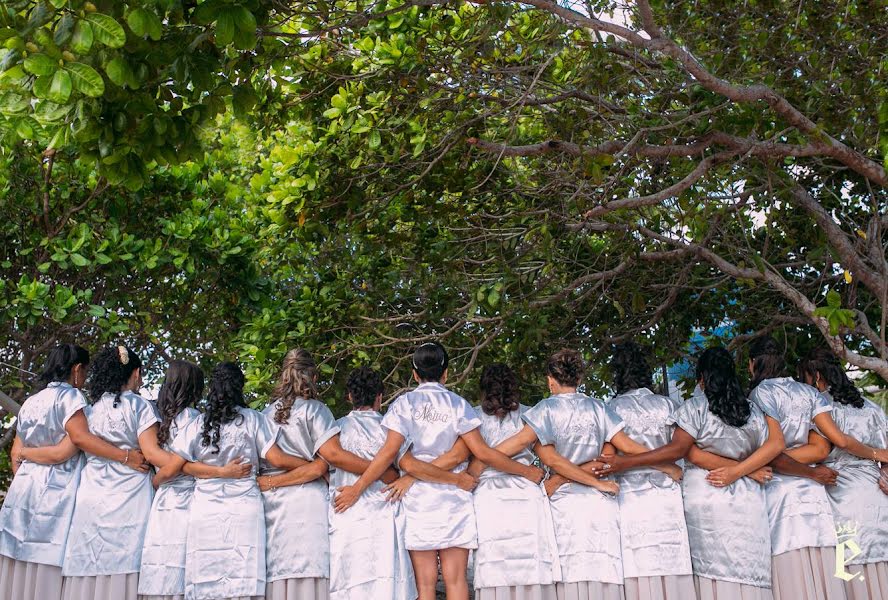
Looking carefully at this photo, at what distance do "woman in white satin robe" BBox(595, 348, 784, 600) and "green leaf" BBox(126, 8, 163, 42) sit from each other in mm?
3209

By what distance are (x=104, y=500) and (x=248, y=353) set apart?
1.89m

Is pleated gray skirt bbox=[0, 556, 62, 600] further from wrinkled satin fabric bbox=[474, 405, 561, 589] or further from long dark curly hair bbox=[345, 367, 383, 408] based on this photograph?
wrinkled satin fabric bbox=[474, 405, 561, 589]

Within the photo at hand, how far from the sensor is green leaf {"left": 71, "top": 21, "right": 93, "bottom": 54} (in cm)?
318

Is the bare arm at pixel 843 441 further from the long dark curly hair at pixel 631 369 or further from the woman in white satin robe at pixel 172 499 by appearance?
the woman in white satin robe at pixel 172 499

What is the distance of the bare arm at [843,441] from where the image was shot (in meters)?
5.21

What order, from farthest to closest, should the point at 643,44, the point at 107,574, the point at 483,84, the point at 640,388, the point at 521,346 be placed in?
the point at 521,346
the point at 483,84
the point at 640,388
the point at 107,574
the point at 643,44

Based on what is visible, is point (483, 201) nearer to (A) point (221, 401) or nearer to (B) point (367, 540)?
(A) point (221, 401)

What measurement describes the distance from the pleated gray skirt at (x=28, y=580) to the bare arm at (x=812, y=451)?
4.21m

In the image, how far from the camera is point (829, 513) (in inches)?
202

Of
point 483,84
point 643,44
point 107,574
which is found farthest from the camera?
point 483,84

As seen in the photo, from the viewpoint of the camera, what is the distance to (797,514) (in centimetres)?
514

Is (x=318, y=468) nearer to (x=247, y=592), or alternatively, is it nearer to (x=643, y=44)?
(x=247, y=592)

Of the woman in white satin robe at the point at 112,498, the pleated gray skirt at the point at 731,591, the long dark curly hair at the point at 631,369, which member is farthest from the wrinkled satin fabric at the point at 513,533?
the woman in white satin robe at the point at 112,498

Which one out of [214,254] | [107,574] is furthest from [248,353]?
[107,574]
